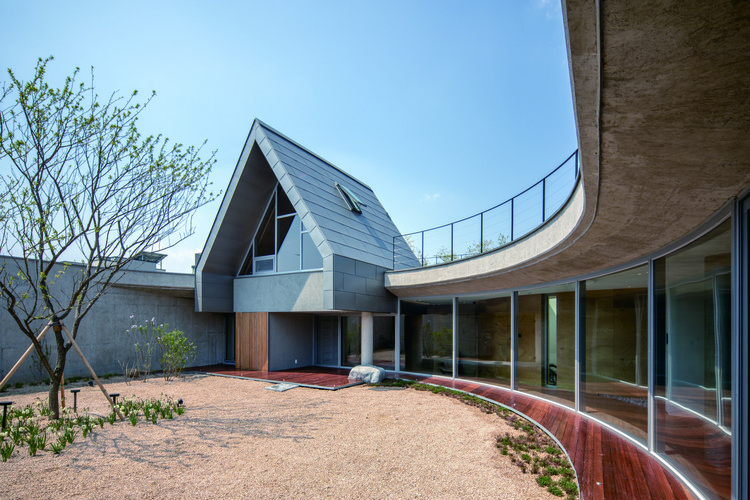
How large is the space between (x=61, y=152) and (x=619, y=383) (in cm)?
1141

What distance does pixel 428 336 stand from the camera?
13.2 m

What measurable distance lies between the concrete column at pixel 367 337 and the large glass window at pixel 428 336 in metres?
1.11

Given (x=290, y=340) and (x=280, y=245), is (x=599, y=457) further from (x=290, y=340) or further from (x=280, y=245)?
(x=280, y=245)

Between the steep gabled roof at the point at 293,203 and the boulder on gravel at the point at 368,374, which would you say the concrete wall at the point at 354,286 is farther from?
the boulder on gravel at the point at 368,374

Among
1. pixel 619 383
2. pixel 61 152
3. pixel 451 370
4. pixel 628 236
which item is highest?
pixel 61 152

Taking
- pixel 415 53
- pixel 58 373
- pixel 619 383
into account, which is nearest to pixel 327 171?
pixel 415 53

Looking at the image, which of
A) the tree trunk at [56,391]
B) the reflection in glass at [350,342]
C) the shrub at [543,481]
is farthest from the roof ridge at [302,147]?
the shrub at [543,481]

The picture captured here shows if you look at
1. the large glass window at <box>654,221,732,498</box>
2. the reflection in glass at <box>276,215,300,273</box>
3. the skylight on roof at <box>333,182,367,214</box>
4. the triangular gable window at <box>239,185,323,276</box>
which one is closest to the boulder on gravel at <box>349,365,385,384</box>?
the triangular gable window at <box>239,185,323,276</box>

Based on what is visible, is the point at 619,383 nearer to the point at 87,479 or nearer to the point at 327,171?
the point at 87,479

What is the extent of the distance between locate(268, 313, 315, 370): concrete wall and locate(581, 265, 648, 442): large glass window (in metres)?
9.63

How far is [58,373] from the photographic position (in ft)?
25.8

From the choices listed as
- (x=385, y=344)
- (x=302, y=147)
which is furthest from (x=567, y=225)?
(x=302, y=147)

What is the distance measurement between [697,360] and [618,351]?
270cm

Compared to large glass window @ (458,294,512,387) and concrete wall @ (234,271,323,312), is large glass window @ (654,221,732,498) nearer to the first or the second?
large glass window @ (458,294,512,387)
